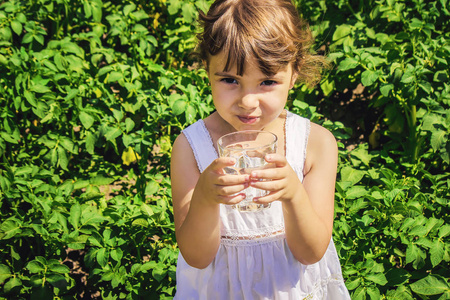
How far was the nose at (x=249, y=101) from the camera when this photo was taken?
1519 millimetres

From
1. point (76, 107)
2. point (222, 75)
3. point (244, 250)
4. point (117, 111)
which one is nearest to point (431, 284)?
point (244, 250)

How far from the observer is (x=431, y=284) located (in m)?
2.10

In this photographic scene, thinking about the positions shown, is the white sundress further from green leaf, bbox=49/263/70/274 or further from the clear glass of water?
green leaf, bbox=49/263/70/274

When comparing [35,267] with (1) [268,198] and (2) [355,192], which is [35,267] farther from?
(2) [355,192]

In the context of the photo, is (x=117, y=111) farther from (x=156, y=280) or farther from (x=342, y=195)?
(x=342, y=195)

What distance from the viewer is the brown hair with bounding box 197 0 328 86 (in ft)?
4.96

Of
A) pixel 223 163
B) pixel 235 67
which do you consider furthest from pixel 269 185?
pixel 235 67

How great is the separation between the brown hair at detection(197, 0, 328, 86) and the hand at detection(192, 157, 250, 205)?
0.34 meters

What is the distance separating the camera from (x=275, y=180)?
137 cm

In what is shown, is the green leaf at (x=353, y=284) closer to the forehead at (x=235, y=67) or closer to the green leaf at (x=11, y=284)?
the forehead at (x=235, y=67)

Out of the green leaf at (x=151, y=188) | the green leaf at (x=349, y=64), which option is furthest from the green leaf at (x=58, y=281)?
the green leaf at (x=349, y=64)

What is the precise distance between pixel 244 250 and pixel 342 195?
774 mm

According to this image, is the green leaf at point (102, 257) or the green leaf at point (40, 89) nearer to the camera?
the green leaf at point (102, 257)

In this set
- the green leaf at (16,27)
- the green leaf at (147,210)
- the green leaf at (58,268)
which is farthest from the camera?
the green leaf at (16,27)
